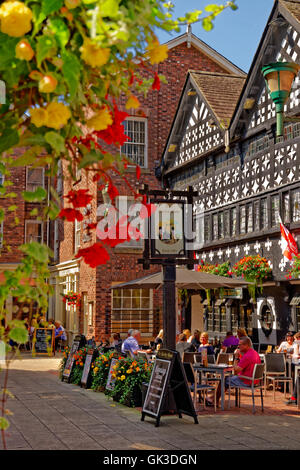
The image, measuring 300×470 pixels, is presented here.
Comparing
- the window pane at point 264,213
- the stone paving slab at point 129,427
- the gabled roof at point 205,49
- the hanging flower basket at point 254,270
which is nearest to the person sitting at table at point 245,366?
the stone paving slab at point 129,427

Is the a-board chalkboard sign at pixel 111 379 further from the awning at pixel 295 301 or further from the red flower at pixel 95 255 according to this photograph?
the red flower at pixel 95 255

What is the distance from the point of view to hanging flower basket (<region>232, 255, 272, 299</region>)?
55.4 ft

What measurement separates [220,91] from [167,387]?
1567cm

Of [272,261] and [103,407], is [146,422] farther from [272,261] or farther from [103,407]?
[272,261]

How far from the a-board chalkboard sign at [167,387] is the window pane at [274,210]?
333 inches

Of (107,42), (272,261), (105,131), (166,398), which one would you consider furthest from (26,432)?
(272,261)

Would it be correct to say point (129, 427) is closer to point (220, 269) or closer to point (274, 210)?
point (274, 210)

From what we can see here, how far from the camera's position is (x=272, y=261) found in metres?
16.9

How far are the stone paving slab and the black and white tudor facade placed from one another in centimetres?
574

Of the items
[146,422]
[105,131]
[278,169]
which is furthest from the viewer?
[278,169]

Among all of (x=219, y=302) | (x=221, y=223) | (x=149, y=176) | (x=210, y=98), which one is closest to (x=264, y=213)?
(x=221, y=223)

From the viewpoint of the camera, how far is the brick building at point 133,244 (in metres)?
23.2

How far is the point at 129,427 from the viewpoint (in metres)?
8.66

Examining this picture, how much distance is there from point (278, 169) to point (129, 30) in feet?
50.8
